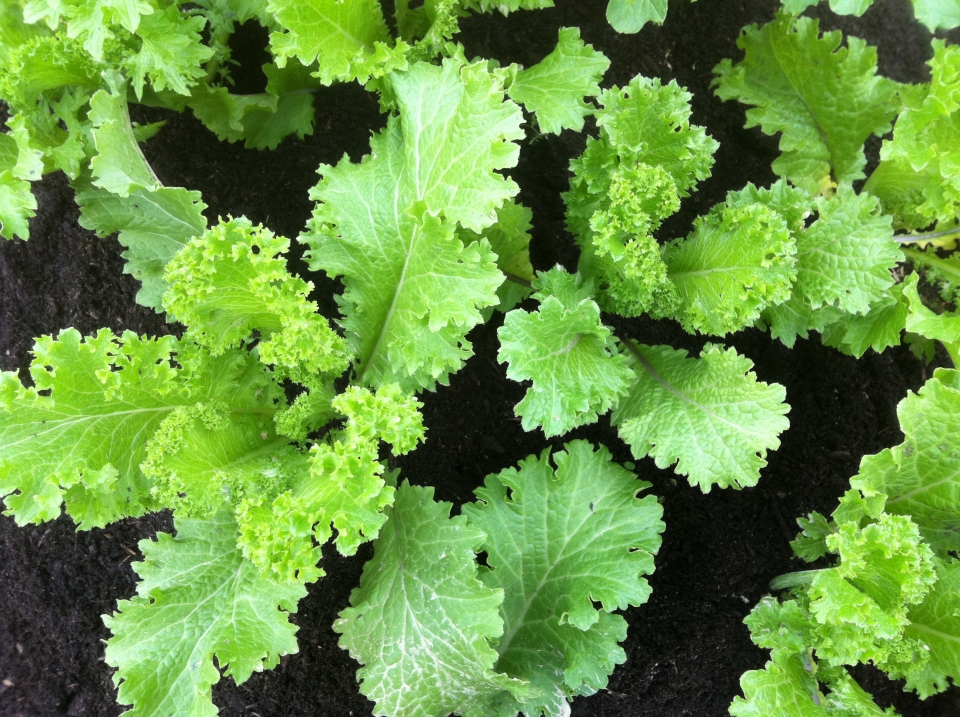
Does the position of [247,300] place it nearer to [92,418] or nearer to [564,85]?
[92,418]

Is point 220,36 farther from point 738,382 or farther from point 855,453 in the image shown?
point 855,453

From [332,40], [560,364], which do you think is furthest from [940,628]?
[332,40]

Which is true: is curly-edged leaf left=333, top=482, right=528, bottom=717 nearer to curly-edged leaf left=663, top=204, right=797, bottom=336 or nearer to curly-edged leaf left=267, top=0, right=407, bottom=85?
curly-edged leaf left=663, top=204, right=797, bottom=336

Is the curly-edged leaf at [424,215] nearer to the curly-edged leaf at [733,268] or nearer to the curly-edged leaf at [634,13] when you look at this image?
the curly-edged leaf at [634,13]

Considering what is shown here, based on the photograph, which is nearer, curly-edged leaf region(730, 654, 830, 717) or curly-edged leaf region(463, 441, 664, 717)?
curly-edged leaf region(730, 654, 830, 717)

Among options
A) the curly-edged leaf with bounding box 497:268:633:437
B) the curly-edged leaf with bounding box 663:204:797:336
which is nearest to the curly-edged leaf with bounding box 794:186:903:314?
the curly-edged leaf with bounding box 663:204:797:336

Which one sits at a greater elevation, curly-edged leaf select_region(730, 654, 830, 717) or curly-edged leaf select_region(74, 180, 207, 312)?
curly-edged leaf select_region(74, 180, 207, 312)
